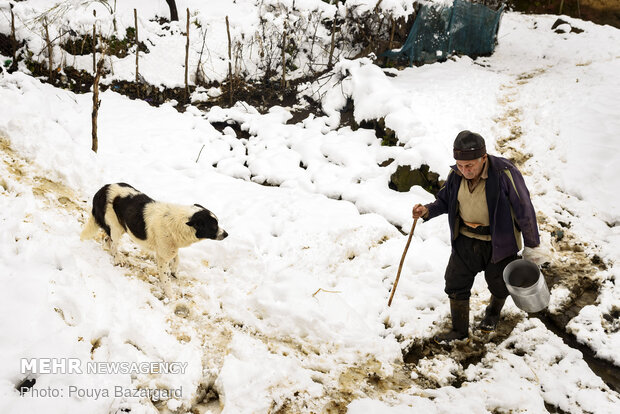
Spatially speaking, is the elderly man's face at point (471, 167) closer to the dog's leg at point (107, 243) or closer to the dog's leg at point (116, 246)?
the dog's leg at point (116, 246)

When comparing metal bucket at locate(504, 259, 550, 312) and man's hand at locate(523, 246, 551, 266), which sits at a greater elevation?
man's hand at locate(523, 246, 551, 266)

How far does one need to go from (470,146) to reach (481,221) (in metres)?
0.78

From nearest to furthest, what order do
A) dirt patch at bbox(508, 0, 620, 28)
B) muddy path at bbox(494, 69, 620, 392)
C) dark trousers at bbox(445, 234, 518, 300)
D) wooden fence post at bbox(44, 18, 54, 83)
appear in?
1. dark trousers at bbox(445, 234, 518, 300)
2. muddy path at bbox(494, 69, 620, 392)
3. wooden fence post at bbox(44, 18, 54, 83)
4. dirt patch at bbox(508, 0, 620, 28)

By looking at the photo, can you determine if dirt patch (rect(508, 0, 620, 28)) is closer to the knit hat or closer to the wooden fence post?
the knit hat

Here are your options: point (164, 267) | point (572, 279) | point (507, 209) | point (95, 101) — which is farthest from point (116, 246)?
point (572, 279)

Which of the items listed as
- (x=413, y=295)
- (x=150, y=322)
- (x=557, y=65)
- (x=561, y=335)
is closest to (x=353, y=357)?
(x=413, y=295)

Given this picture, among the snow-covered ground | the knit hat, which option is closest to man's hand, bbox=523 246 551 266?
the knit hat

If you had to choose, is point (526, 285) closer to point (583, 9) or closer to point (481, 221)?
point (481, 221)

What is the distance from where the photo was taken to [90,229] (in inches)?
155

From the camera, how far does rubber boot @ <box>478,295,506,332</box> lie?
12.1 feet

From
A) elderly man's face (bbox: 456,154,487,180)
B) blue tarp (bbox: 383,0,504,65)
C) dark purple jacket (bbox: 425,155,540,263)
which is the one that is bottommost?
dark purple jacket (bbox: 425,155,540,263)

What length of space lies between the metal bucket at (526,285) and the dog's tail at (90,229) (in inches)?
165

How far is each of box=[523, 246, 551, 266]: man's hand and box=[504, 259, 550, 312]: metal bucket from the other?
4 cm

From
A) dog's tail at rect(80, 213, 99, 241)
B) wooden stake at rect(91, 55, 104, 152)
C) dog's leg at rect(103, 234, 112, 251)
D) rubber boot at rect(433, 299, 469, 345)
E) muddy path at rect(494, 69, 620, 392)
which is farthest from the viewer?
wooden stake at rect(91, 55, 104, 152)
